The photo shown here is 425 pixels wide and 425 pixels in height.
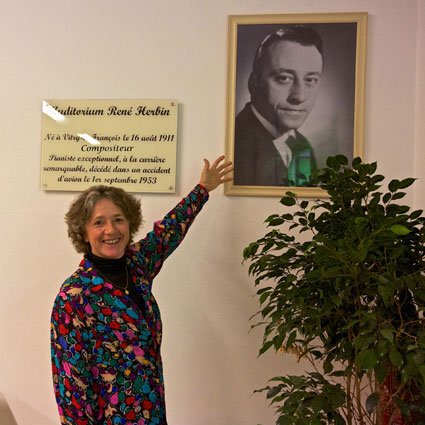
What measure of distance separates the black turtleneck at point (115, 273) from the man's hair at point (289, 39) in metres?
0.95

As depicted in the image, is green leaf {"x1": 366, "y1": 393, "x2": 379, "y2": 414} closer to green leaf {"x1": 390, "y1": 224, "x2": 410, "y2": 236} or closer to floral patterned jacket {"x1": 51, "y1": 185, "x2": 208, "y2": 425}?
green leaf {"x1": 390, "y1": 224, "x2": 410, "y2": 236}

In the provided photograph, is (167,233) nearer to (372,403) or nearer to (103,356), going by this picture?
(103,356)

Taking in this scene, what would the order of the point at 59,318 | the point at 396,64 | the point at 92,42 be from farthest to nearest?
the point at 92,42, the point at 396,64, the point at 59,318

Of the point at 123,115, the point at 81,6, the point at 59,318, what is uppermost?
the point at 81,6

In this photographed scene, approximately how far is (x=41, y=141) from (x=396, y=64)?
1.48 meters

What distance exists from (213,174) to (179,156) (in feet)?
0.66

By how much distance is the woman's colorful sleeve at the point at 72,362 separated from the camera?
4.56ft

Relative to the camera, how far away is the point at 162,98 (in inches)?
77.1

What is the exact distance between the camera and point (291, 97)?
1.90 m

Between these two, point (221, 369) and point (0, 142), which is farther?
point (0, 142)

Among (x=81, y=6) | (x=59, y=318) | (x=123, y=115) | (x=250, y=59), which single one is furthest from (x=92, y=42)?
(x=59, y=318)

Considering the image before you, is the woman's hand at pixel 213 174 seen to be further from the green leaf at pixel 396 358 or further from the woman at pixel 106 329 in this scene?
the green leaf at pixel 396 358

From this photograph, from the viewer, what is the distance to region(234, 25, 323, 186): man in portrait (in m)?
1.89

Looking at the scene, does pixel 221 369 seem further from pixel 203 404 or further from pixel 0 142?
pixel 0 142
